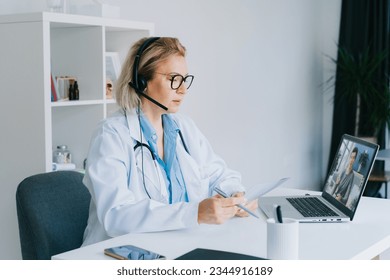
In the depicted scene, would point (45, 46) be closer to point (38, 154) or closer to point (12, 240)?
point (38, 154)

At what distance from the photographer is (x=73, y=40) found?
122 inches

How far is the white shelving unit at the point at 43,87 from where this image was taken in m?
2.76

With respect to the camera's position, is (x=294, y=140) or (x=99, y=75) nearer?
(x=99, y=75)

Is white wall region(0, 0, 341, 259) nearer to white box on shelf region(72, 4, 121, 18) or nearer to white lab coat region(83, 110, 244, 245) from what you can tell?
white box on shelf region(72, 4, 121, 18)

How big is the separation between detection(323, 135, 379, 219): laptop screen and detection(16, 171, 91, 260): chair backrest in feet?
2.90

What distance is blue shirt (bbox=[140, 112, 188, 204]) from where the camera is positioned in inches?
94.9

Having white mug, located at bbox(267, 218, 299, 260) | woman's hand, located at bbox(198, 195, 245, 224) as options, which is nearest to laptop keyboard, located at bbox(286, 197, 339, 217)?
woman's hand, located at bbox(198, 195, 245, 224)

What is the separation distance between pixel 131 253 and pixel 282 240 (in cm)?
39

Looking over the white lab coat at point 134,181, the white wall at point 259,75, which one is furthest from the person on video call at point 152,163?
the white wall at point 259,75

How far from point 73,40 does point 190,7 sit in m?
1.33

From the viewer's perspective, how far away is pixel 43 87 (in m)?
2.75

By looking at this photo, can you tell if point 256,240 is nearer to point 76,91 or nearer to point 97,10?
point 76,91

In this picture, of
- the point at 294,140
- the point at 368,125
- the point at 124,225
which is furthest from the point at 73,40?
the point at 368,125
